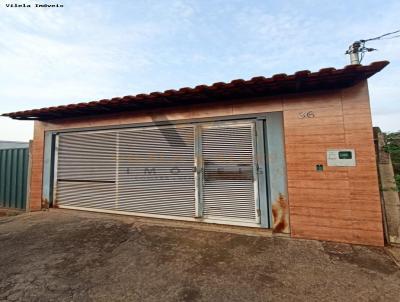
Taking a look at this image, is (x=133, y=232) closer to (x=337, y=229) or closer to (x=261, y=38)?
(x=337, y=229)

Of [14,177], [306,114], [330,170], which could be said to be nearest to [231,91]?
[306,114]

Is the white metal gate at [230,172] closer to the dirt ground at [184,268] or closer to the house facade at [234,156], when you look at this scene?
the house facade at [234,156]

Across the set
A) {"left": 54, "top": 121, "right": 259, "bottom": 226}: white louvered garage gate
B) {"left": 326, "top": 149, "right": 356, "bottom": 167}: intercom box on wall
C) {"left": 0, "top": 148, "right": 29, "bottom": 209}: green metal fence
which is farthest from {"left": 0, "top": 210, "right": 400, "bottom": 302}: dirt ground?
{"left": 0, "top": 148, "right": 29, "bottom": 209}: green metal fence

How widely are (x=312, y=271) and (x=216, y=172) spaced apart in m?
2.29

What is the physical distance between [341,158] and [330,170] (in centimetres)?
28

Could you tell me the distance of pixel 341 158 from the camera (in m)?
3.46

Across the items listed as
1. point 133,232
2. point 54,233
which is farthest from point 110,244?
point 54,233

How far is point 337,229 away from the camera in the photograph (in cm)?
339

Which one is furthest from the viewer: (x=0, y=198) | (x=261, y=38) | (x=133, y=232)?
(x=0, y=198)

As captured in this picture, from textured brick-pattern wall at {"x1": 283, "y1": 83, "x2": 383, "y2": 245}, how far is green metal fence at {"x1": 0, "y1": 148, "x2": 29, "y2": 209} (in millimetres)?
8227

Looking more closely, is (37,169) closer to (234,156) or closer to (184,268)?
(184,268)

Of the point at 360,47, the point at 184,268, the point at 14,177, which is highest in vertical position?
the point at 360,47

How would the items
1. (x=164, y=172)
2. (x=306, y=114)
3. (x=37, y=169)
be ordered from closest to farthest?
1. (x=306, y=114)
2. (x=164, y=172)
3. (x=37, y=169)

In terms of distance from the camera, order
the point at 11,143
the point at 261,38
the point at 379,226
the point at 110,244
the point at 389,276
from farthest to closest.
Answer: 1. the point at 11,143
2. the point at 261,38
3. the point at 110,244
4. the point at 379,226
5. the point at 389,276
